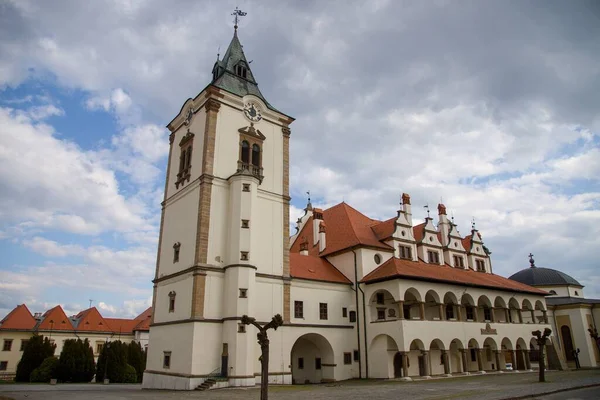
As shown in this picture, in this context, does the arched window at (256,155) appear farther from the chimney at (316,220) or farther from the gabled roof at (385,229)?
the gabled roof at (385,229)

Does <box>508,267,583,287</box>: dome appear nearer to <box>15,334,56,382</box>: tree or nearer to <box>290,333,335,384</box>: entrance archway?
<box>290,333,335,384</box>: entrance archway

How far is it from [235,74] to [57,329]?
46822mm

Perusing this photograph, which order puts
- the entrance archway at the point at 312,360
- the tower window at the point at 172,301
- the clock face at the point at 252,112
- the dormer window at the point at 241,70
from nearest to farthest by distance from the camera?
the tower window at the point at 172,301
the entrance archway at the point at 312,360
the clock face at the point at 252,112
the dormer window at the point at 241,70

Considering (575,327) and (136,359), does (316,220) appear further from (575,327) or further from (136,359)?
(575,327)

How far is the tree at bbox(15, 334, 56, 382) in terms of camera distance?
4081 cm

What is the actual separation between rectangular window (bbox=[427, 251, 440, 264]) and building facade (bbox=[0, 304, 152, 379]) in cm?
3472

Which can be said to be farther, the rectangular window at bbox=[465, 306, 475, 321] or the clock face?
the rectangular window at bbox=[465, 306, 475, 321]

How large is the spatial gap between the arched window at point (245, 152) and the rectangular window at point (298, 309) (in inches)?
417

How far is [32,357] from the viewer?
135 ft

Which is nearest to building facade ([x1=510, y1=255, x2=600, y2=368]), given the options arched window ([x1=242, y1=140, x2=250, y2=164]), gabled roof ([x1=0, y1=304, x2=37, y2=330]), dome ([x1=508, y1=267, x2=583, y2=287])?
dome ([x1=508, y1=267, x2=583, y2=287])

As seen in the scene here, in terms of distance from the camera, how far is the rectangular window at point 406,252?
124ft

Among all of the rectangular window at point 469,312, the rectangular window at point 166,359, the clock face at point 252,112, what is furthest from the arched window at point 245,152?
the rectangular window at point 469,312

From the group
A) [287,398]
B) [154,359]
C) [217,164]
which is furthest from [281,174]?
[287,398]

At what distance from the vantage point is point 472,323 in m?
36.0
